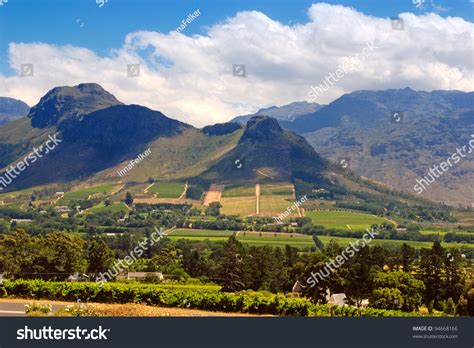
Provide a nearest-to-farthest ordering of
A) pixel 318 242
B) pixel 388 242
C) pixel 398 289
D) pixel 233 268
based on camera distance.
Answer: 1. pixel 398 289
2. pixel 233 268
3. pixel 318 242
4. pixel 388 242

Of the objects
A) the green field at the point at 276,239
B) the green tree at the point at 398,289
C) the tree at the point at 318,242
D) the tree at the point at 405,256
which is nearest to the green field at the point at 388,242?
the tree at the point at 318,242

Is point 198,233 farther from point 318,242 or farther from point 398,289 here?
point 398,289

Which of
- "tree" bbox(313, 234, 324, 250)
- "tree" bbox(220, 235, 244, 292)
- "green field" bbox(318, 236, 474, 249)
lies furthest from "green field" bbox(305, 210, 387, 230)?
"tree" bbox(220, 235, 244, 292)

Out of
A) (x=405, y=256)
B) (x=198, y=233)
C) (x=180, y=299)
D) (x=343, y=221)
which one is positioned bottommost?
(x=198, y=233)

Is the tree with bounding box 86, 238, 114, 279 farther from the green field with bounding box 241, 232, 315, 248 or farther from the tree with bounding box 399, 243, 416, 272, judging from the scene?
the green field with bounding box 241, 232, 315, 248

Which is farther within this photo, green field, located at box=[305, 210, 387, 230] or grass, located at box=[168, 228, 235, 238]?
green field, located at box=[305, 210, 387, 230]

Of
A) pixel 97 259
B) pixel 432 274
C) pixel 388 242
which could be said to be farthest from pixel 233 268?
pixel 388 242

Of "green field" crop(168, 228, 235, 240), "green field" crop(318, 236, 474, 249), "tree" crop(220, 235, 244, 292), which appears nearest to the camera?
"tree" crop(220, 235, 244, 292)

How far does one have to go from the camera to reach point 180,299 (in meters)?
36.1

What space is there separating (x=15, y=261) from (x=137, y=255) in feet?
130

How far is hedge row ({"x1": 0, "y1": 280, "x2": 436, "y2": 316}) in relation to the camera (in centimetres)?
3481
